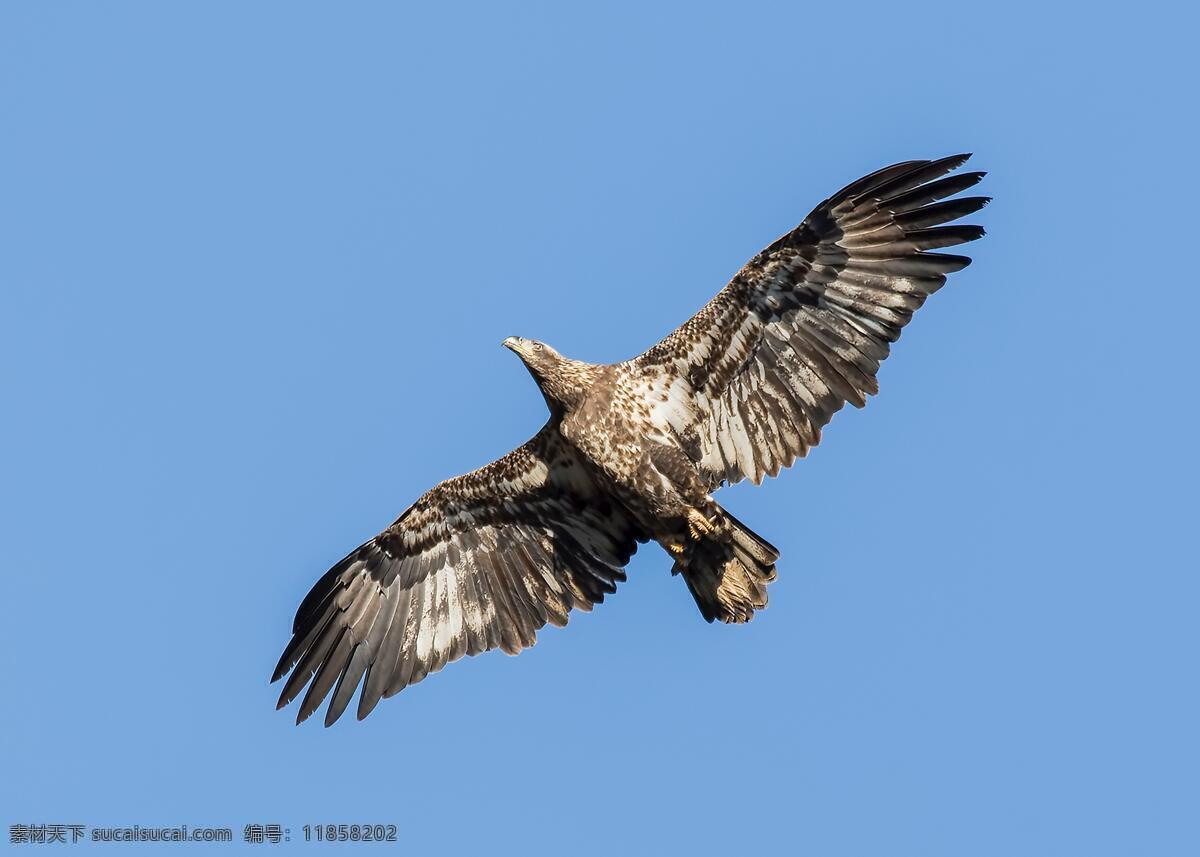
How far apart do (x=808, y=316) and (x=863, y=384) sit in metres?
0.88

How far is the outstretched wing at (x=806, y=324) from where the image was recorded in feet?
60.4

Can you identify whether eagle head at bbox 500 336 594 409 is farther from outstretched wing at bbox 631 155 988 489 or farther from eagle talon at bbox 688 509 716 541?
eagle talon at bbox 688 509 716 541

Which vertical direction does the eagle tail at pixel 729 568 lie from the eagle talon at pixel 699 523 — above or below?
below

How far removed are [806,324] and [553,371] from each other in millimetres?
2591

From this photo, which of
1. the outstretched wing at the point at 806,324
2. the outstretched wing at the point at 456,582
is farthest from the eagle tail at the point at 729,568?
the outstretched wing at the point at 456,582

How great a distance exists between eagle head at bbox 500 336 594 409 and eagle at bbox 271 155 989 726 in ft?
0.07

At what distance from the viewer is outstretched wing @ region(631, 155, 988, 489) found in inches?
725

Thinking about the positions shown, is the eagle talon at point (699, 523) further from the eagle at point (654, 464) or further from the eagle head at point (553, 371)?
the eagle head at point (553, 371)

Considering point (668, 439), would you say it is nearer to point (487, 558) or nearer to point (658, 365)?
point (658, 365)

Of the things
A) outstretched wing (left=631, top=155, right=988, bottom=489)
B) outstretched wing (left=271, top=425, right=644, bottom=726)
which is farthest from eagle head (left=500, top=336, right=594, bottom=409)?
outstretched wing (left=271, top=425, right=644, bottom=726)

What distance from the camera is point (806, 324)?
1880 cm

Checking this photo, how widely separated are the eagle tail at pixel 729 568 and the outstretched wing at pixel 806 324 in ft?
2.17

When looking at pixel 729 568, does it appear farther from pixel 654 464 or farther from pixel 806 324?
pixel 806 324

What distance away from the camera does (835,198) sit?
1848 centimetres
